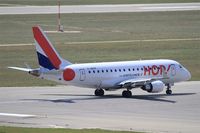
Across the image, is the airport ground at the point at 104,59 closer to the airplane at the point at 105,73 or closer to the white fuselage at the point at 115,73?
the airplane at the point at 105,73

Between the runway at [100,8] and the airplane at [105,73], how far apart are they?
76832 millimetres

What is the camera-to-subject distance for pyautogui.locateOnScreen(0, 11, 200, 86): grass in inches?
3775

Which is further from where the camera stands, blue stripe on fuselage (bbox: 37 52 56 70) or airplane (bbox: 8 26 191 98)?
airplane (bbox: 8 26 191 98)

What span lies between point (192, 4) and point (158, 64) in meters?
93.4

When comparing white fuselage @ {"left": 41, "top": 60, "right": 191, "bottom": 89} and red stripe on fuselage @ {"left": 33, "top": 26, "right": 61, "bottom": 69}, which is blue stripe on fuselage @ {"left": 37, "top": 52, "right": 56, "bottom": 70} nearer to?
red stripe on fuselage @ {"left": 33, "top": 26, "right": 61, "bottom": 69}

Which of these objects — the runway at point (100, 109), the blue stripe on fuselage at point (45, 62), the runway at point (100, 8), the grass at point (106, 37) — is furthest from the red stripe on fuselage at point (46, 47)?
the runway at point (100, 8)

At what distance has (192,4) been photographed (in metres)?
164

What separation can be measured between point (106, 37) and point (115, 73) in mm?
48406

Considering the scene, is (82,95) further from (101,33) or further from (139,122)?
(101,33)

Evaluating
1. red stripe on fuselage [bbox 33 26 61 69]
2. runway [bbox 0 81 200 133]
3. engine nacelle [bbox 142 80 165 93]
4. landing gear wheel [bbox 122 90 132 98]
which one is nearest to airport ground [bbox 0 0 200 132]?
runway [bbox 0 81 200 133]

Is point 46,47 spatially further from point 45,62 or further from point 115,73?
point 115,73

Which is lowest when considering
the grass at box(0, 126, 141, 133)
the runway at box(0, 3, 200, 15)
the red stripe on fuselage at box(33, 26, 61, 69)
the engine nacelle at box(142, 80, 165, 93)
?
the grass at box(0, 126, 141, 133)

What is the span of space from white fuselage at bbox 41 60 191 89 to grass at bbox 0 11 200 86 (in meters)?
10.7

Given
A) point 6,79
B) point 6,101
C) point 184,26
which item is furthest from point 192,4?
point 6,101
